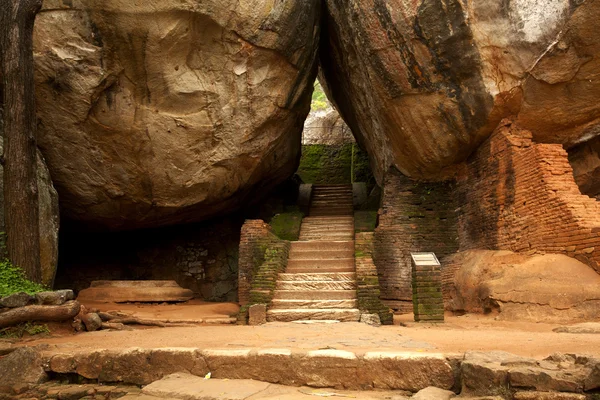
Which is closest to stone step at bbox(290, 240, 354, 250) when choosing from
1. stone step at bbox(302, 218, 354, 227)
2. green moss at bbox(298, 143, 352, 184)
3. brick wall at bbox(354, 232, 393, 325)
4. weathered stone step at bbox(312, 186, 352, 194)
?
brick wall at bbox(354, 232, 393, 325)

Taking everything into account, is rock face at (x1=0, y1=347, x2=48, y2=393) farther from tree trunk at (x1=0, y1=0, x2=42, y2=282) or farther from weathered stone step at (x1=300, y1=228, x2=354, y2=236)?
weathered stone step at (x1=300, y1=228, x2=354, y2=236)

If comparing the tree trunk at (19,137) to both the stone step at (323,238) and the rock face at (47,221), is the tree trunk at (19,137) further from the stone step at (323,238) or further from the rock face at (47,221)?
the stone step at (323,238)

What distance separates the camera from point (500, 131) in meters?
8.21

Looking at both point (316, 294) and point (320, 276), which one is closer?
point (316, 294)

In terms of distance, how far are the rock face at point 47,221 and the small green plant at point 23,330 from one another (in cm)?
324

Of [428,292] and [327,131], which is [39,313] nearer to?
[428,292]

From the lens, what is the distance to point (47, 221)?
360 inches

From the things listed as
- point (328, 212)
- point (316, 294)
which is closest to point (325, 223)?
point (328, 212)

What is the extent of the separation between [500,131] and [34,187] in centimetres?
858

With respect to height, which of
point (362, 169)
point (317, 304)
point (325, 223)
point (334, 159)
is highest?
point (334, 159)

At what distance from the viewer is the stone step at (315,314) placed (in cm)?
719

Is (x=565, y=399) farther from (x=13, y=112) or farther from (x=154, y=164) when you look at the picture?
(x=154, y=164)

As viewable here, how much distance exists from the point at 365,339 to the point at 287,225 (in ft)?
24.5

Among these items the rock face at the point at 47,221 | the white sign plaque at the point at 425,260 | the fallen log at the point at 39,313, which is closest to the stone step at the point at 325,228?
the white sign plaque at the point at 425,260
